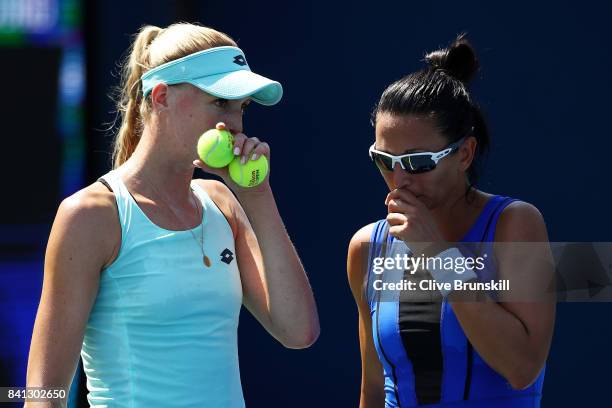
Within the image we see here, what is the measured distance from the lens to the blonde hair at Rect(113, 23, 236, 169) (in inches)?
99.7

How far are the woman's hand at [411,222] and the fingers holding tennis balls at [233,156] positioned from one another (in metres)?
0.35

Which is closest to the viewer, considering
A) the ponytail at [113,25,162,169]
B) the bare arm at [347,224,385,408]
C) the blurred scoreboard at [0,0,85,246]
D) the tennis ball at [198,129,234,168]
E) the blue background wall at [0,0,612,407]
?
the tennis ball at [198,129,234,168]

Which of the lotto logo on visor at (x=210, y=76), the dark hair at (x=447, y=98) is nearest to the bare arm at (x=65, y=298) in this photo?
the lotto logo on visor at (x=210, y=76)

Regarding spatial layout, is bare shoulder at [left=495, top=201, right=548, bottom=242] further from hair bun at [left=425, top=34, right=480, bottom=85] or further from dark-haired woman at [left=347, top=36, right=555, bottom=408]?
hair bun at [left=425, top=34, right=480, bottom=85]

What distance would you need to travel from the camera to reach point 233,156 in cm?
246

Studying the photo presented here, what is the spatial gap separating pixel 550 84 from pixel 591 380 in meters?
1.32

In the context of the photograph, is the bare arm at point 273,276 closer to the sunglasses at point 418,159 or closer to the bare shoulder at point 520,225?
the sunglasses at point 418,159

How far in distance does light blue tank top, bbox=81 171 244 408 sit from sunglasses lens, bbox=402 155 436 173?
57 centimetres

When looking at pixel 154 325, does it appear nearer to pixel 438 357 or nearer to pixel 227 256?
pixel 227 256

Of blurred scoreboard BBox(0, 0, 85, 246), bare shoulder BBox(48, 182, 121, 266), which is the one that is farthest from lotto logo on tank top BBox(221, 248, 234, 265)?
blurred scoreboard BBox(0, 0, 85, 246)

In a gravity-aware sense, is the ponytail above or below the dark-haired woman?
above

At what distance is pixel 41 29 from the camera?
161 inches

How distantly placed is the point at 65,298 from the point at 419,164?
946mm

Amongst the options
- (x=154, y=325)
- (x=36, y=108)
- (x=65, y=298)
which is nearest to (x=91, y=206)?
(x=65, y=298)
